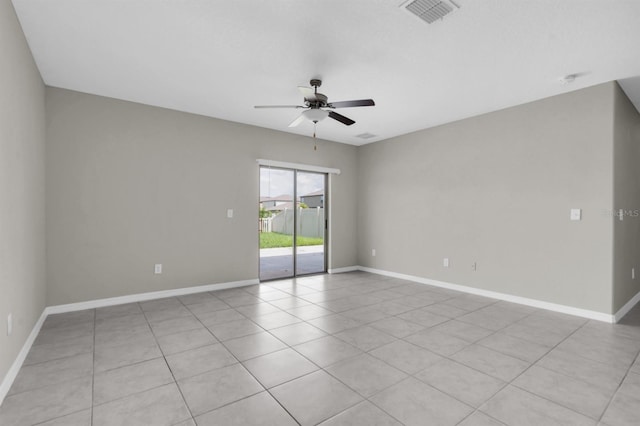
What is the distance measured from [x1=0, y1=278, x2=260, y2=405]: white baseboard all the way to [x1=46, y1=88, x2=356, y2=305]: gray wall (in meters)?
0.07

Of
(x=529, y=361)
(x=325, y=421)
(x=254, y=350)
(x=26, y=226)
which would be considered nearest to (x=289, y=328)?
(x=254, y=350)

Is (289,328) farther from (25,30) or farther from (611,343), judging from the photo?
(25,30)

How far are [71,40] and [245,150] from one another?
8.69 feet

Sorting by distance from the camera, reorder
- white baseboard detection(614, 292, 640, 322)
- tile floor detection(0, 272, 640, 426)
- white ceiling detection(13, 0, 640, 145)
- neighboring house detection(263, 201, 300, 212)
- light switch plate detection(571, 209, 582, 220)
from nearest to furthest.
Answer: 1. tile floor detection(0, 272, 640, 426)
2. white ceiling detection(13, 0, 640, 145)
3. white baseboard detection(614, 292, 640, 322)
4. light switch plate detection(571, 209, 582, 220)
5. neighboring house detection(263, 201, 300, 212)

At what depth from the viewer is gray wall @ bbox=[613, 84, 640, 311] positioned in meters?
3.56

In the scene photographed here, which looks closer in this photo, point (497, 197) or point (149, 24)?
point (149, 24)

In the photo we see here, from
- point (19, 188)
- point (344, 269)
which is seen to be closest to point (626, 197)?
point (344, 269)

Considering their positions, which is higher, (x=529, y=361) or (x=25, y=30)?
(x=25, y=30)

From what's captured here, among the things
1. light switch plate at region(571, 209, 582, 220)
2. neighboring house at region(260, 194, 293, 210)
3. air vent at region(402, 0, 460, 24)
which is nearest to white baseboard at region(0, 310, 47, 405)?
neighboring house at region(260, 194, 293, 210)

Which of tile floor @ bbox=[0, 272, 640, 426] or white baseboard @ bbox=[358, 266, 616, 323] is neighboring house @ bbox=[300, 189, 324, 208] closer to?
white baseboard @ bbox=[358, 266, 616, 323]

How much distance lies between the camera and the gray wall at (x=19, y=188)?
2.09m

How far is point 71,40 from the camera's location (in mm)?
2740

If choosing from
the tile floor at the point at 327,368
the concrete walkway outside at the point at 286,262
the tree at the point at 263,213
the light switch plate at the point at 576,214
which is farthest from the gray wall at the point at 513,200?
the tree at the point at 263,213

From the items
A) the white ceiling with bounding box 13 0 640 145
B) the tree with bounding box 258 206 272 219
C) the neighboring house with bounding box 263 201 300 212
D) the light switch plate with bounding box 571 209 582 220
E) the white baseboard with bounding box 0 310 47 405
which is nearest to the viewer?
the white baseboard with bounding box 0 310 47 405
